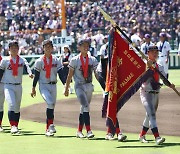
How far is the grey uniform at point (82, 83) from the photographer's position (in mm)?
14648

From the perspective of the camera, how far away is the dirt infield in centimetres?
1627

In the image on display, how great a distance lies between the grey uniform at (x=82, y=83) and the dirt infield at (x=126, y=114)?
1461 millimetres

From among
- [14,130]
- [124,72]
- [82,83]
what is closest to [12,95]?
[14,130]

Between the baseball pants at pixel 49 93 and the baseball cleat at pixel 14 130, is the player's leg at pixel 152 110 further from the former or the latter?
the baseball cleat at pixel 14 130

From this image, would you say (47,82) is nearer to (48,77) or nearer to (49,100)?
(48,77)

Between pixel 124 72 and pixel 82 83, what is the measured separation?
4.61ft

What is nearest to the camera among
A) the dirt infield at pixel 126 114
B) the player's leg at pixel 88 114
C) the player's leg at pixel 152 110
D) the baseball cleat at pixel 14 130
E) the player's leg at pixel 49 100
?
the player's leg at pixel 152 110

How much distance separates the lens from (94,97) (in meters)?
23.5

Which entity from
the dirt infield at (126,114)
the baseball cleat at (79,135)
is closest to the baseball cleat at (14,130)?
the baseball cleat at (79,135)

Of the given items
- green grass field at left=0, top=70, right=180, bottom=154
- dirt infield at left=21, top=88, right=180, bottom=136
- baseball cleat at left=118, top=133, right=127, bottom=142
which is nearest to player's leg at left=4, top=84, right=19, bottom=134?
Result: green grass field at left=0, top=70, right=180, bottom=154

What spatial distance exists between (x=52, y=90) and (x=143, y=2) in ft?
100.0

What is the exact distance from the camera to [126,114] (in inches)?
734

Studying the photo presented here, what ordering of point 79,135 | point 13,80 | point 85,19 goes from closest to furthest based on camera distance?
point 79,135 → point 13,80 → point 85,19

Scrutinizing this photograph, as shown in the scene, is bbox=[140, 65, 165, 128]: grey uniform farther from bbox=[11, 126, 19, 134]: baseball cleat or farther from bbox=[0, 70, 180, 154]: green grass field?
bbox=[11, 126, 19, 134]: baseball cleat
